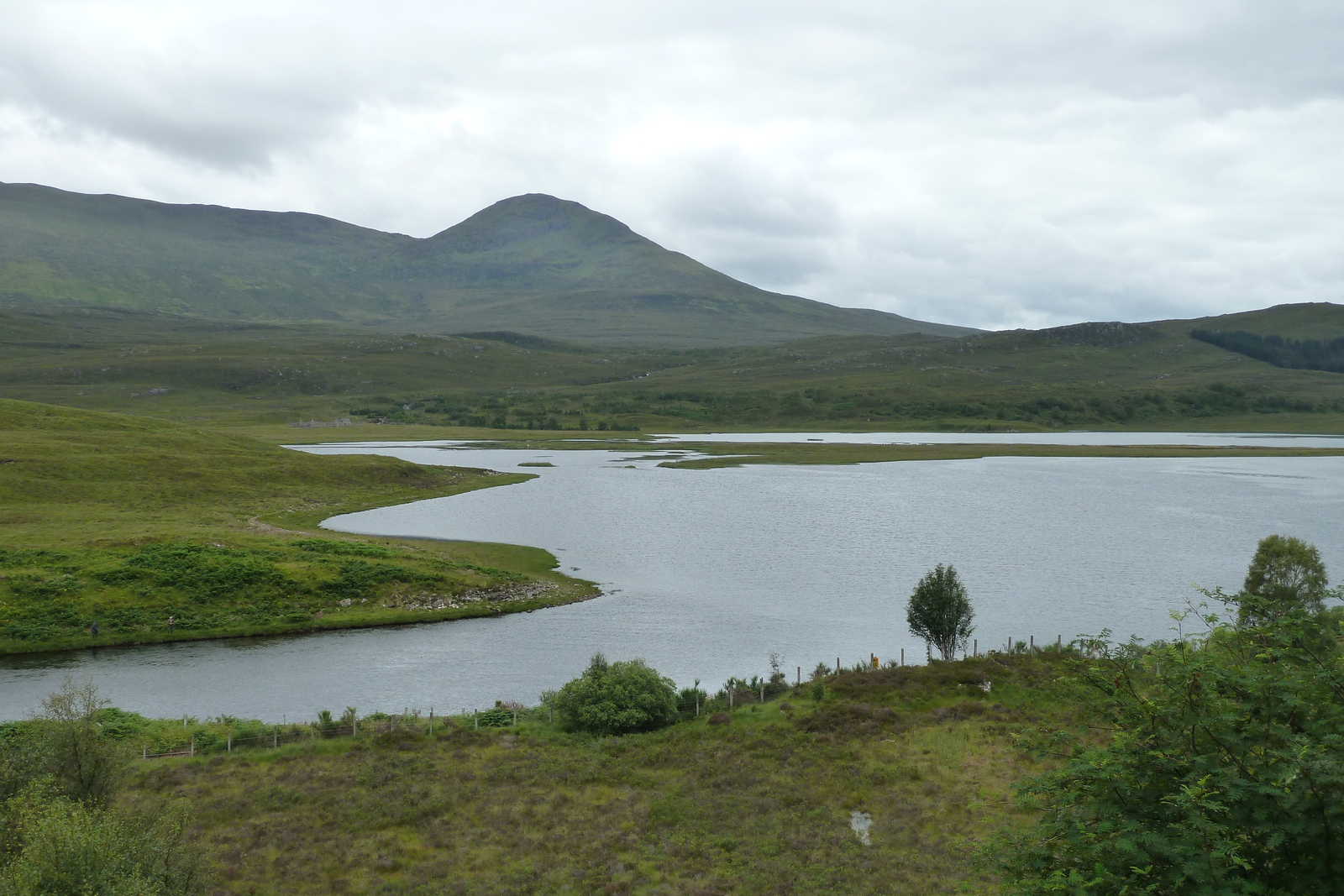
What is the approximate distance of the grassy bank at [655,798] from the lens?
3167 cm

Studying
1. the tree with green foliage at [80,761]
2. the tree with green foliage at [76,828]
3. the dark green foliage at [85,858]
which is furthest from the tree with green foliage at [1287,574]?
the tree with green foliage at [80,761]

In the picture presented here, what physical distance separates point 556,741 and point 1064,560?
208 feet

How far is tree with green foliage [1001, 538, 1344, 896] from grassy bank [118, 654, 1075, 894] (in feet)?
36.1

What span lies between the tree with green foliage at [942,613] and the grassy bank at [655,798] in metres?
9.00

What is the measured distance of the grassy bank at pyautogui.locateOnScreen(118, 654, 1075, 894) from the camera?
3167 cm

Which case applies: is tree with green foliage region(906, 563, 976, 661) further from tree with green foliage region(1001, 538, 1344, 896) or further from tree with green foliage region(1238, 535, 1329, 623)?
tree with green foliage region(1001, 538, 1344, 896)

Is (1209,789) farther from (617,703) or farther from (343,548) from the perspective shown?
(343,548)

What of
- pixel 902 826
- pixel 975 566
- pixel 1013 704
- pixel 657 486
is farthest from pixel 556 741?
pixel 657 486

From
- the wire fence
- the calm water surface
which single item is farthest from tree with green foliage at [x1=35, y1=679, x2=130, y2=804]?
the calm water surface

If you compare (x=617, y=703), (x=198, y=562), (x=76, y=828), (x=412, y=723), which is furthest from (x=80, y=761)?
(x=198, y=562)

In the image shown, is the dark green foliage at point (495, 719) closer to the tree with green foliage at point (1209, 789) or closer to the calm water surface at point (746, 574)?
the calm water surface at point (746, 574)

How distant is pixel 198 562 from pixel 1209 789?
256 feet

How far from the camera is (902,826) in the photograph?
34406 millimetres

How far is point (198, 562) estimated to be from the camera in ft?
250
